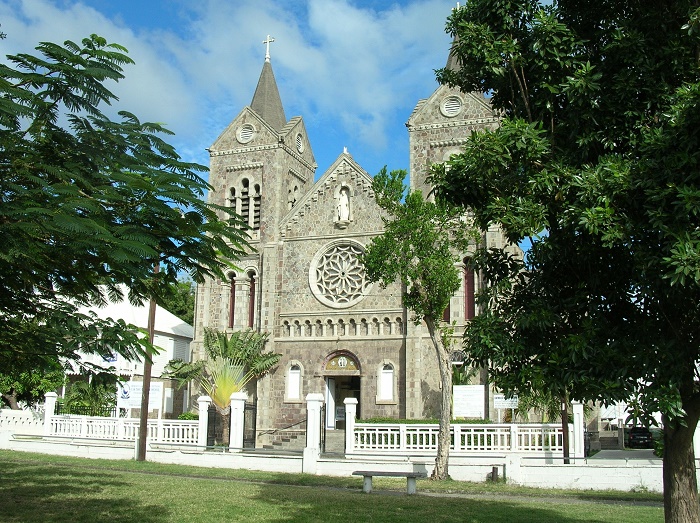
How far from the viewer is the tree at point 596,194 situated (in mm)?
7621

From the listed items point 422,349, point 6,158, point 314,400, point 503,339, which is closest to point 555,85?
point 503,339

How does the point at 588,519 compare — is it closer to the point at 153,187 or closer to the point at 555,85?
the point at 555,85

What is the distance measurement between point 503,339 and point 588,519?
5640 mm

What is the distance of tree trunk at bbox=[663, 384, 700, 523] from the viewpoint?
8711 mm

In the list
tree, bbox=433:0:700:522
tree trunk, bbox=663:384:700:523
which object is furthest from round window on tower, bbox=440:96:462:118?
tree trunk, bbox=663:384:700:523

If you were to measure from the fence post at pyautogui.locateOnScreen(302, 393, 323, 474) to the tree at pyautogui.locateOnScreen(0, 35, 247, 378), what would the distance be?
11.5 m

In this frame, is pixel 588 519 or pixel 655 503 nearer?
pixel 588 519

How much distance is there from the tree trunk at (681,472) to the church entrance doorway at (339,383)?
77.0 ft

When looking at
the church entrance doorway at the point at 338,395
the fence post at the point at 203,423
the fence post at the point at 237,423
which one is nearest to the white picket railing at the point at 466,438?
the fence post at the point at 237,423

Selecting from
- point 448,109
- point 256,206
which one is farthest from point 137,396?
point 448,109

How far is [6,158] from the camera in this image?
892 centimetres

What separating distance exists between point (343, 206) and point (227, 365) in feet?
28.0

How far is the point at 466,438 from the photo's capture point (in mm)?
22625

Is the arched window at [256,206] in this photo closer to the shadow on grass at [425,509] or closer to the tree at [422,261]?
the tree at [422,261]
